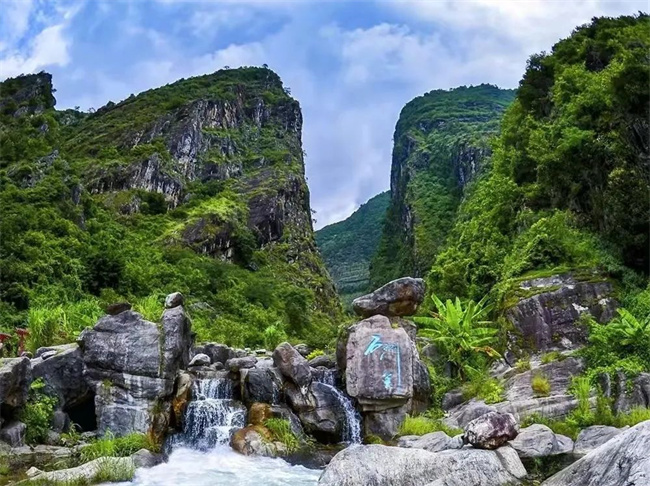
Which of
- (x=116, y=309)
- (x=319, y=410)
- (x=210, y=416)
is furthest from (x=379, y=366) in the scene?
(x=116, y=309)

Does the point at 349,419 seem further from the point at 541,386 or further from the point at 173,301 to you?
the point at 173,301

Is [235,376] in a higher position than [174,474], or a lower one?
higher

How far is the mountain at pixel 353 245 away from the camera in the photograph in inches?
4252

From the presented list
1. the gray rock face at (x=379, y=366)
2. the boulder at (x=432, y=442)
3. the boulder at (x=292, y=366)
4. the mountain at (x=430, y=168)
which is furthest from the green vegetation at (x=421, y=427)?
the mountain at (x=430, y=168)

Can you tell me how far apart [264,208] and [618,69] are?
48.0 meters

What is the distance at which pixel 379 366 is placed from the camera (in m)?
17.2

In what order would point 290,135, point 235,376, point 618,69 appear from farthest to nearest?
point 290,135
point 618,69
point 235,376

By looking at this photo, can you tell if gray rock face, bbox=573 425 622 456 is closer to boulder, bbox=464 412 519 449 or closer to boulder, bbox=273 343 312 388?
boulder, bbox=464 412 519 449

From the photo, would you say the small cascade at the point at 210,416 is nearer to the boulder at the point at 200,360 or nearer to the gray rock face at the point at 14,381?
the boulder at the point at 200,360

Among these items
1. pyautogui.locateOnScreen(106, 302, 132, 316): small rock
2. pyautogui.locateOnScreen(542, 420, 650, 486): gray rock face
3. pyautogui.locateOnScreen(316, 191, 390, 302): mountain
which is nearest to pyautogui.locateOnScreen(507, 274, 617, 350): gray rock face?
pyautogui.locateOnScreen(542, 420, 650, 486): gray rock face

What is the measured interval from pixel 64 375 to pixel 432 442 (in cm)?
987

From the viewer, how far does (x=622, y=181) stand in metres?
20.2

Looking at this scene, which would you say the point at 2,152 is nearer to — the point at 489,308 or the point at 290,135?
the point at 489,308

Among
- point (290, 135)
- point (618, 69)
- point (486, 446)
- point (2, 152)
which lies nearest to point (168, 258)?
point (2, 152)
